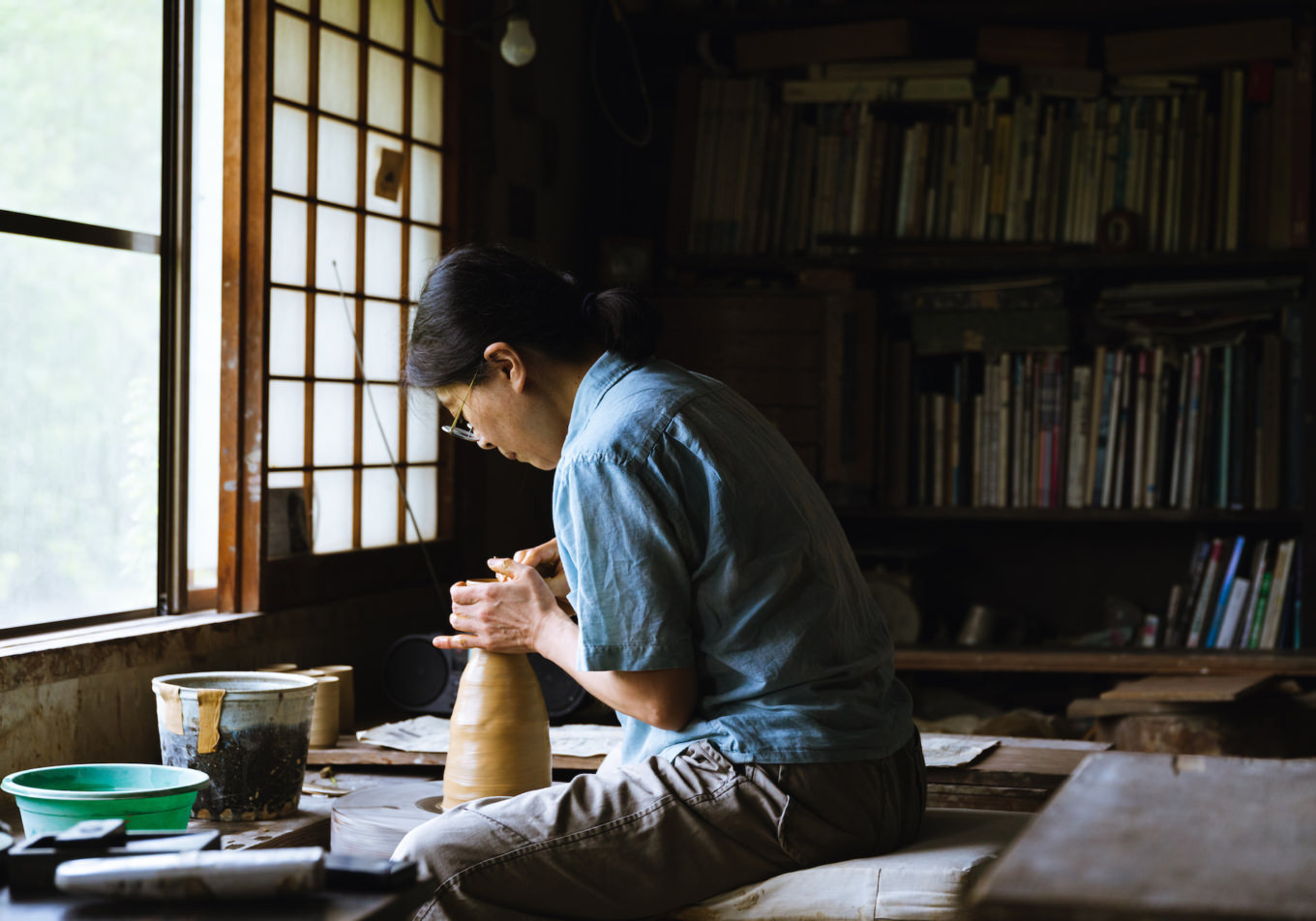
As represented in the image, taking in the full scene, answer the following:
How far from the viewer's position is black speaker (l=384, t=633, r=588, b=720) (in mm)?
3043

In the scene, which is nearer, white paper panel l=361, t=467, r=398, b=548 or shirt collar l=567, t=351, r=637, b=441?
shirt collar l=567, t=351, r=637, b=441

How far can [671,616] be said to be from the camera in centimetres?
177

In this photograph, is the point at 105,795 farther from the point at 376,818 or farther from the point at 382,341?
the point at 382,341

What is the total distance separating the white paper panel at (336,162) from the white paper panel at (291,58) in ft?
0.32

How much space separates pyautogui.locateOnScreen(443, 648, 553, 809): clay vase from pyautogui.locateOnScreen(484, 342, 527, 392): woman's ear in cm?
44

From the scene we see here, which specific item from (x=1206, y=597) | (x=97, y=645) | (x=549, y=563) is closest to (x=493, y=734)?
(x=549, y=563)

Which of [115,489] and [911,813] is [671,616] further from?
[115,489]

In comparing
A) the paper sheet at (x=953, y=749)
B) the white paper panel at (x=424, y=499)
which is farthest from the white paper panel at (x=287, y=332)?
the paper sheet at (x=953, y=749)

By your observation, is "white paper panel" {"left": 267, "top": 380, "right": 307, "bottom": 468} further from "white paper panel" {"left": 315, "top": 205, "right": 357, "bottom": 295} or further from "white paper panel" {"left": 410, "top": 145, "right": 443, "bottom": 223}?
"white paper panel" {"left": 410, "top": 145, "right": 443, "bottom": 223}

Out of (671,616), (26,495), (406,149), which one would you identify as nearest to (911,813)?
(671,616)

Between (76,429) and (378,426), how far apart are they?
884 mm

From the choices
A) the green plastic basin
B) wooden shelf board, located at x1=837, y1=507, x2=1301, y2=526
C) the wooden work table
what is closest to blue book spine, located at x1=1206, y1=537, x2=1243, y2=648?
wooden shelf board, located at x1=837, y1=507, x2=1301, y2=526

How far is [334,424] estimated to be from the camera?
10.8ft

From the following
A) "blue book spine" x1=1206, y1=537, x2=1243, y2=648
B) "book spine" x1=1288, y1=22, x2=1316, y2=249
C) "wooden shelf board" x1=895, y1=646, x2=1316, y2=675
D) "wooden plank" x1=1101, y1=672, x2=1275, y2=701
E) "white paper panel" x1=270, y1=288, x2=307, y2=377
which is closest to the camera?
"white paper panel" x1=270, y1=288, x2=307, y2=377
